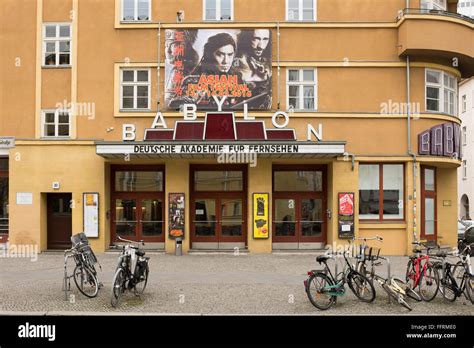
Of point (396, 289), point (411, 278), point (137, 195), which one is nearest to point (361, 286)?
point (396, 289)

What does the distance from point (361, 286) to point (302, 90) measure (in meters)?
10.5

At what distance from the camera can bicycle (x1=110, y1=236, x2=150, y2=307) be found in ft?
31.6

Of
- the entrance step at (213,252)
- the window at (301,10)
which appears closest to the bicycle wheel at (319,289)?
the entrance step at (213,252)

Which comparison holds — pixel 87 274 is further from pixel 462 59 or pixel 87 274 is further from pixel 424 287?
pixel 462 59

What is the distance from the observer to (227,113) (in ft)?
60.2

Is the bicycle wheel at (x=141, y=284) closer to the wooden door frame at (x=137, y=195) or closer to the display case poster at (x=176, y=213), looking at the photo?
the display case poster at (x=176, y=213)

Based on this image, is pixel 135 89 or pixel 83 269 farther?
pixel 135 89

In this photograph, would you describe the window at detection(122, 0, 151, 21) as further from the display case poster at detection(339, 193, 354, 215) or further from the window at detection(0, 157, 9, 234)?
the display case poster at detection(339, 193, 354, 215)

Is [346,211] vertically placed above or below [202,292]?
above

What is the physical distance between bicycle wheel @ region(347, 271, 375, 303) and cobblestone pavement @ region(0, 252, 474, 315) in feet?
0.47

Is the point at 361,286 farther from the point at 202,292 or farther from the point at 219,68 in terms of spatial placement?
the point at 219,68

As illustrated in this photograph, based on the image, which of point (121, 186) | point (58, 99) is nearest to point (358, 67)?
point (121, 186)

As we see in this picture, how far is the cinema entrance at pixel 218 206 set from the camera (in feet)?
64.3

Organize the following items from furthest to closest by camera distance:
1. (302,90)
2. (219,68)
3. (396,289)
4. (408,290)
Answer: (302,90), (219,68), (408,290), (396,289)
